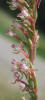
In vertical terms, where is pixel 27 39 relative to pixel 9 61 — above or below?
above

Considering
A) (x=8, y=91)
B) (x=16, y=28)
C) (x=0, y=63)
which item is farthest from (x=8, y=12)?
(x=16, y=28)

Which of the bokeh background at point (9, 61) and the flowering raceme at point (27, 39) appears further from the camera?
the bokeh background at point (9, 61)

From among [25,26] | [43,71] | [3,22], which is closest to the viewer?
[25,26]

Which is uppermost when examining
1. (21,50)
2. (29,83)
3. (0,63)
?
(21,50)

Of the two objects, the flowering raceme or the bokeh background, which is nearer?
the flowering raceme

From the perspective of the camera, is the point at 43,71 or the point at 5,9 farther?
the point at 5,9

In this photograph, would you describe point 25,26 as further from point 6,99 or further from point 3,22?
point 3,22

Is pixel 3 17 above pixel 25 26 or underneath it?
underneath

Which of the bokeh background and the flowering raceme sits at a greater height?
the flowering raceme

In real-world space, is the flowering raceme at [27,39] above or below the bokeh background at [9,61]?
above

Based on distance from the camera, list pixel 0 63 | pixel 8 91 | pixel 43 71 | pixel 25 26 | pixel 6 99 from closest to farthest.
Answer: pixel 25 26 → pixel 6 99 → pixel 8 91 → pixel 0 63 → pixel 43 71

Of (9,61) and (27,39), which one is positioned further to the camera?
(9,61)
